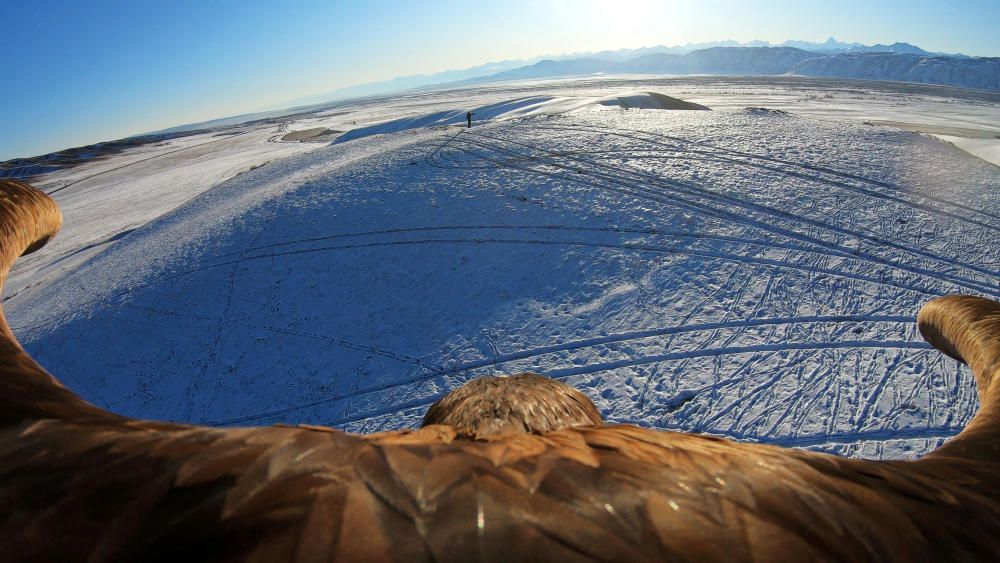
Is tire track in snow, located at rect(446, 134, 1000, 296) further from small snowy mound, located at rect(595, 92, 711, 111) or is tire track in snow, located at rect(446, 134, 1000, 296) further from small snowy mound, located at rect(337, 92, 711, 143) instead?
small snowy mound, located at rect(337, 92, 711, 143)

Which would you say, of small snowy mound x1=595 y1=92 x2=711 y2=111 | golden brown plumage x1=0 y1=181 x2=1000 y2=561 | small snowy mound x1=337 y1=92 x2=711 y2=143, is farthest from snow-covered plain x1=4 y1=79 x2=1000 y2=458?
small snowy mound x1=337 y1=92 x2=711 y2=143

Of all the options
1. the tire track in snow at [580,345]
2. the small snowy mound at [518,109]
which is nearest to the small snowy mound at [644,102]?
the small snowy mound at [518,109]

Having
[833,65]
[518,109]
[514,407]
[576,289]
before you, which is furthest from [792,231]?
[833,65]

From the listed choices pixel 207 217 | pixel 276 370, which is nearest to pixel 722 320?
pixel 276 370

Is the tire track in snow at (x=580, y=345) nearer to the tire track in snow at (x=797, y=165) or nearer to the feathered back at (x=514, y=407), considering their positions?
the tire track in snow at (x=797, y=165)

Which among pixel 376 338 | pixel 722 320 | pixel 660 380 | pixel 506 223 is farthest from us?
pixel 506 223

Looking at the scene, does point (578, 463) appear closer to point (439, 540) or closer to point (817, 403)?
point (439, 540)

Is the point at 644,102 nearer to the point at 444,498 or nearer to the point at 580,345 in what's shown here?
the point at 580,345
